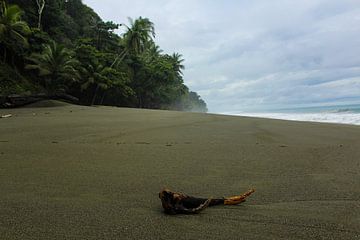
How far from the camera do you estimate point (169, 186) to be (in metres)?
2.55

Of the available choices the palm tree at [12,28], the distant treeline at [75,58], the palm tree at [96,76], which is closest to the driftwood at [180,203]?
the distant treeline at [75,58]

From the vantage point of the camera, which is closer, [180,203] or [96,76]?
[180,203]

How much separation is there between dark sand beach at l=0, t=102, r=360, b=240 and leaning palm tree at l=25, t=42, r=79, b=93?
14233 mm

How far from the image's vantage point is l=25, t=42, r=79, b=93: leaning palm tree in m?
17.5

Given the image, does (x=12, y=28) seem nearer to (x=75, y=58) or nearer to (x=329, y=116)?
(x=75, y=58)

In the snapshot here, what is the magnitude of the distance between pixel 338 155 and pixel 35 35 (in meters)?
19.5

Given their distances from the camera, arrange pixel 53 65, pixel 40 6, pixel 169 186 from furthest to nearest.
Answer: pixel 40 6, pixel 53 65, pixel 169 186

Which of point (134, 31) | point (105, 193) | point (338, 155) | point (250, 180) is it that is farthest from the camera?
point (134, 31)

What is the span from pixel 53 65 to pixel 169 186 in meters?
17.3

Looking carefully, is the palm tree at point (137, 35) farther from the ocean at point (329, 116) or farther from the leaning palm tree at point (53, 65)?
the ocean at point (329, 116)

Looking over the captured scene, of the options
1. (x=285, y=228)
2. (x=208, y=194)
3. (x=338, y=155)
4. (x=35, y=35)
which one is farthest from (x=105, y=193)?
(x=35, y=35)

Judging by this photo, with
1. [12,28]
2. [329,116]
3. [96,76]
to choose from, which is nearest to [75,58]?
[96,76]

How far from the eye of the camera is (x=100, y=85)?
70.9 ft

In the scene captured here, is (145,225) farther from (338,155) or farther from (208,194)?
(338,155)
